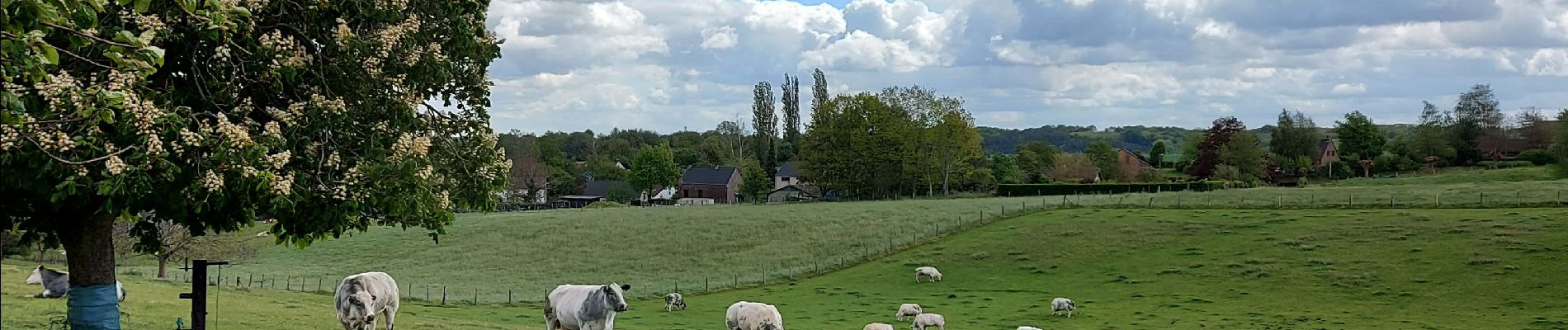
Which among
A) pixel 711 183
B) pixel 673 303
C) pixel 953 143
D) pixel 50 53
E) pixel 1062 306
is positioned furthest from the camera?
pixel 711 183

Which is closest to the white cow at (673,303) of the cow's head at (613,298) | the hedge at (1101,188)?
the cow's head at (613,298)

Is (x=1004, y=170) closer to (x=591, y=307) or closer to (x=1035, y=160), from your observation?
(x=1035, y=160)

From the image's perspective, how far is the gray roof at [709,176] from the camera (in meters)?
129

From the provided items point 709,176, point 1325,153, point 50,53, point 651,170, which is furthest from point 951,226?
point 709,176

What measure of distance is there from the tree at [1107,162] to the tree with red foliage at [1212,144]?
6.90 m

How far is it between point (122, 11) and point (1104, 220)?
158 feet

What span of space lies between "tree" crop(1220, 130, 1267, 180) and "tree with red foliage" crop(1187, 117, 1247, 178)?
304cm

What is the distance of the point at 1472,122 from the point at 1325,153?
13342 mm

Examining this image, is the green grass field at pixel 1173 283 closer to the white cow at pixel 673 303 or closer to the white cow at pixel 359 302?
the white cow at pixel 673 303

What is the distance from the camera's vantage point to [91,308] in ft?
43.0

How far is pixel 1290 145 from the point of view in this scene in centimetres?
10675

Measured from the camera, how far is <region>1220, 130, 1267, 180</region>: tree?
9350cm

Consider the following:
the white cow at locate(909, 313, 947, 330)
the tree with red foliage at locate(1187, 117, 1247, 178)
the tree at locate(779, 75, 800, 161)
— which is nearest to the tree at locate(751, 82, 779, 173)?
the tree at locate(779, 75, 800, 161)

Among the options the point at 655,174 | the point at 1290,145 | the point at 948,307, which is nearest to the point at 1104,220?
the point at 948,307
